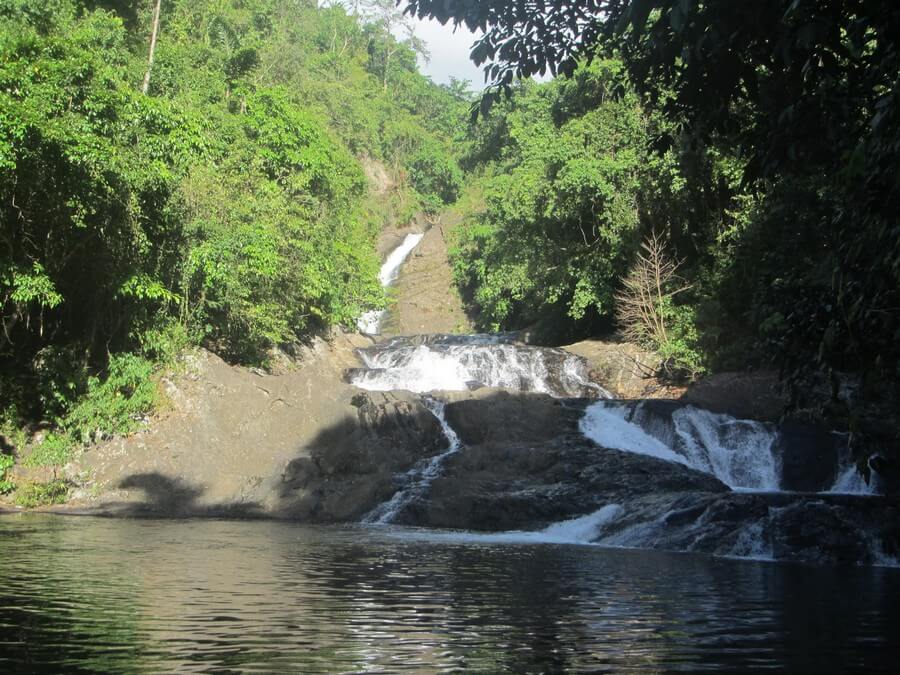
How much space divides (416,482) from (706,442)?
781 cm

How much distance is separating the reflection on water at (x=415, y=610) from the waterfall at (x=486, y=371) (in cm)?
1556

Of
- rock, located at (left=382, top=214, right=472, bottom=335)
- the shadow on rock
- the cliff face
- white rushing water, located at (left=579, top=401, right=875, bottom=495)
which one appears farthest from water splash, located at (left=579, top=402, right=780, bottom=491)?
rock, located at (left=382, top=214, right=472, bottom=335)

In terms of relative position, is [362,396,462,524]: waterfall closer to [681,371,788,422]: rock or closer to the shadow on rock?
the shadow on rock

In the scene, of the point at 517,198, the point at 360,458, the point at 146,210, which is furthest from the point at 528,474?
the point at 517,198

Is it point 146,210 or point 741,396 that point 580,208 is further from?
point 146,210

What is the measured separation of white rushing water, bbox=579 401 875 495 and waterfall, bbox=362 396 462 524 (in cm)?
364

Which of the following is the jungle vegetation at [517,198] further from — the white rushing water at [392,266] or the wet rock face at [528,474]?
the white rushing water at [392,266]

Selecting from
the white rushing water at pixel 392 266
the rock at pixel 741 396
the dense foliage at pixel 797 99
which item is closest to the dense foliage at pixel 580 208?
the rock at pixel 741 396

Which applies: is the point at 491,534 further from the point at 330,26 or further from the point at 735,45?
the point at 330,26

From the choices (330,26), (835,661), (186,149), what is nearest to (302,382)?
(186,149)

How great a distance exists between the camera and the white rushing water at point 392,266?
152ft

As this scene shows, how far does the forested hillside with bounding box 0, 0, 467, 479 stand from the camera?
13.8 meters

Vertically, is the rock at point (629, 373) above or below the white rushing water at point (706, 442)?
above

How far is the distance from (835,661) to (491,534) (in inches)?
415
